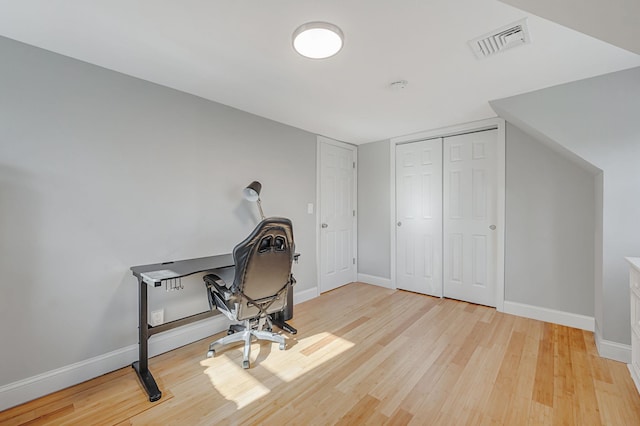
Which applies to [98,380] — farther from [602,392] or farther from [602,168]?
[602,168]

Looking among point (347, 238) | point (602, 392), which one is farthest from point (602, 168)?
point (347, 238)

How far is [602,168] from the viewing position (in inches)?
84.4

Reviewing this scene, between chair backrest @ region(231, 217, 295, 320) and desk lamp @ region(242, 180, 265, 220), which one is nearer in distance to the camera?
chair backrest @ region(231, 217, 295, 320)

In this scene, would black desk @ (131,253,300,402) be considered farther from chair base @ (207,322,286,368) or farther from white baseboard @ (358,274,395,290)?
white baseboard @ (358,274,395,290)

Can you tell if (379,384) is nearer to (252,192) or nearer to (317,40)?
(252,192)

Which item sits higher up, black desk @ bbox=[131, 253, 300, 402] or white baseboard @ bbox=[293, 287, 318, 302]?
black desk @ bbox=[131, 253, 300, 402]

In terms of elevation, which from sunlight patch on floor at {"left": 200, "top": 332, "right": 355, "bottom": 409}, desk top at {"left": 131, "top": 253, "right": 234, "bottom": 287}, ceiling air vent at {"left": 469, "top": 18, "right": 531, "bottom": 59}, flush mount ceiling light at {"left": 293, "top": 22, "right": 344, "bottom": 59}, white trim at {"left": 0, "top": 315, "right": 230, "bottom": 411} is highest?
ceiling air vent at {"left": 469, "top": 18, "right": 531, "bottom": 59}

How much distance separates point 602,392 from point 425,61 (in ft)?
8.30

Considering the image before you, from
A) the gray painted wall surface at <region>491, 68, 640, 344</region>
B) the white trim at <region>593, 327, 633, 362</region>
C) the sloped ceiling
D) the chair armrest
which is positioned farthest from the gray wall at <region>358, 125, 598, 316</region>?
the chair armrest

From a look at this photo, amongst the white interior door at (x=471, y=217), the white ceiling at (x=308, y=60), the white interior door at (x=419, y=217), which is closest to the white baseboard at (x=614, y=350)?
the white interior door at (x=471, y=217)

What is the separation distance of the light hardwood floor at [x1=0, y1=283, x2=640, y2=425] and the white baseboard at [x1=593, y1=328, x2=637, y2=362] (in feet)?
0.20

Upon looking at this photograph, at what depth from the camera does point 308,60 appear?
1898mm

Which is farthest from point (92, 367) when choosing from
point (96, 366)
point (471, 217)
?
point (471, 217)

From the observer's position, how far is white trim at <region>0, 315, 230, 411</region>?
5.50ft
